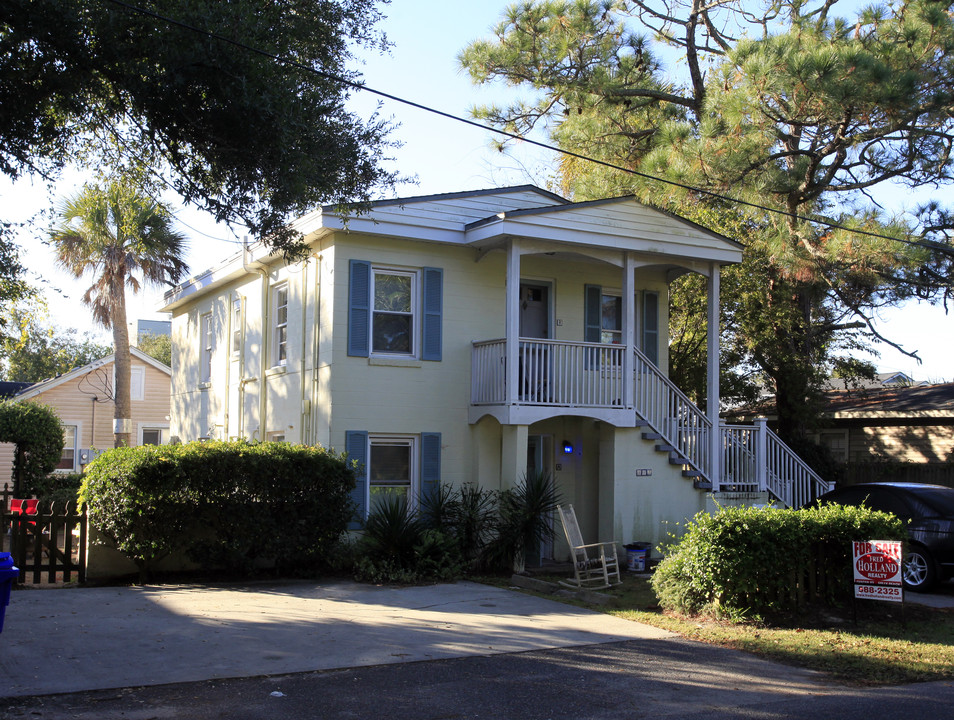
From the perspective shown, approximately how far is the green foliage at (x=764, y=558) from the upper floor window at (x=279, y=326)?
892cm

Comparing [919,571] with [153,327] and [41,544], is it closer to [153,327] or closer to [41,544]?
[41,544]

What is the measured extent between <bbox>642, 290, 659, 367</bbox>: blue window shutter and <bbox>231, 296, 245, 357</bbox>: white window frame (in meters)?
8.07

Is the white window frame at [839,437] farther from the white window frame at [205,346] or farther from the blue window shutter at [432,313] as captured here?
the white window frame at [205,346]

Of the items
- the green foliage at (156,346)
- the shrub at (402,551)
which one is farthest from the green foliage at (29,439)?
the green foliage at (156,346)

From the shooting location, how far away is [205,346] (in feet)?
69.6

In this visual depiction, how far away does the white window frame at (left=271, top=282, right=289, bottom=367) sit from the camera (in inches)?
664

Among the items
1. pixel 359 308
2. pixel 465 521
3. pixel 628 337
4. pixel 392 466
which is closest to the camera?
pixel 465 521

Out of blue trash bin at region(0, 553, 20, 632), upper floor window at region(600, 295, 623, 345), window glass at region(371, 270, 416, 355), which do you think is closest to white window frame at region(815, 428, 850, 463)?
upper floor window at region(600, 295, 623, 345)

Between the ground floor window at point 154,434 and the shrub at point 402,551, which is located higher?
the ground floor window at point 154,434

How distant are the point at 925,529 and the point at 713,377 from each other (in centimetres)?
463

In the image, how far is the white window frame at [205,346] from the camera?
2078cm

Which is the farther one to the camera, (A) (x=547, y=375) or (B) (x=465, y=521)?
(A) (x=547, y=375)

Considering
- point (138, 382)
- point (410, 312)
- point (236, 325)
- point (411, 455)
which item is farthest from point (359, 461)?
point (138, 382)

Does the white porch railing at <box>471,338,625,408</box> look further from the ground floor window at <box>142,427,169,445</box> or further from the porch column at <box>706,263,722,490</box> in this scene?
the ground floor window at <box>142,427,169,445</box>
